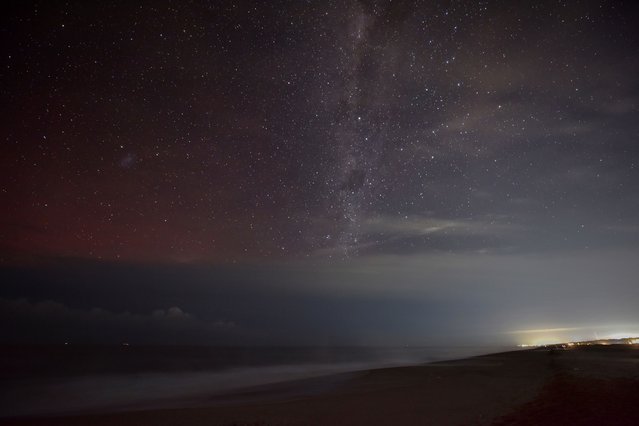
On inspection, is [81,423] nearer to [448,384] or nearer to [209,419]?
[209,419]

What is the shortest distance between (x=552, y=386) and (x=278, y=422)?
10.7 metres

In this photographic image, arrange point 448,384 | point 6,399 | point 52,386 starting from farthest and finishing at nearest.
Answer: point 52,386 → point 6,399 → point 448,384

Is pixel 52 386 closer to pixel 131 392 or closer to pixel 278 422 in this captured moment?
pixel 131 392

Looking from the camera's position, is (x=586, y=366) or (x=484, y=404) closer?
(x=484, y=404)

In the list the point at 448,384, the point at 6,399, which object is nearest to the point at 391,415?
the point at 448,384

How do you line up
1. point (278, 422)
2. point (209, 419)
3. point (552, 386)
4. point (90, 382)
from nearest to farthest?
point (278, 422)
point (209, 419)
point (552, 386)
point (90, 382)

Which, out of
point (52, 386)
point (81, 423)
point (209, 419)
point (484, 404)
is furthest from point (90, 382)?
point (484, 404)

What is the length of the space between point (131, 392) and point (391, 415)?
2615cm

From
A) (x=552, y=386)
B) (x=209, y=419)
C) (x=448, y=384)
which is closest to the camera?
(x=209, y=419)

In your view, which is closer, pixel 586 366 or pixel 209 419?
pixel 209 419

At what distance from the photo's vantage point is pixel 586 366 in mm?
20828

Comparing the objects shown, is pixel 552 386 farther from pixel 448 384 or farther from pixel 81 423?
pixel 81 423

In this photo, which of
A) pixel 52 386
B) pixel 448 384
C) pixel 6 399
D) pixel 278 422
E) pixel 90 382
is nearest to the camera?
pixel 278 422

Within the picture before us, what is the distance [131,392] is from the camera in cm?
3206
